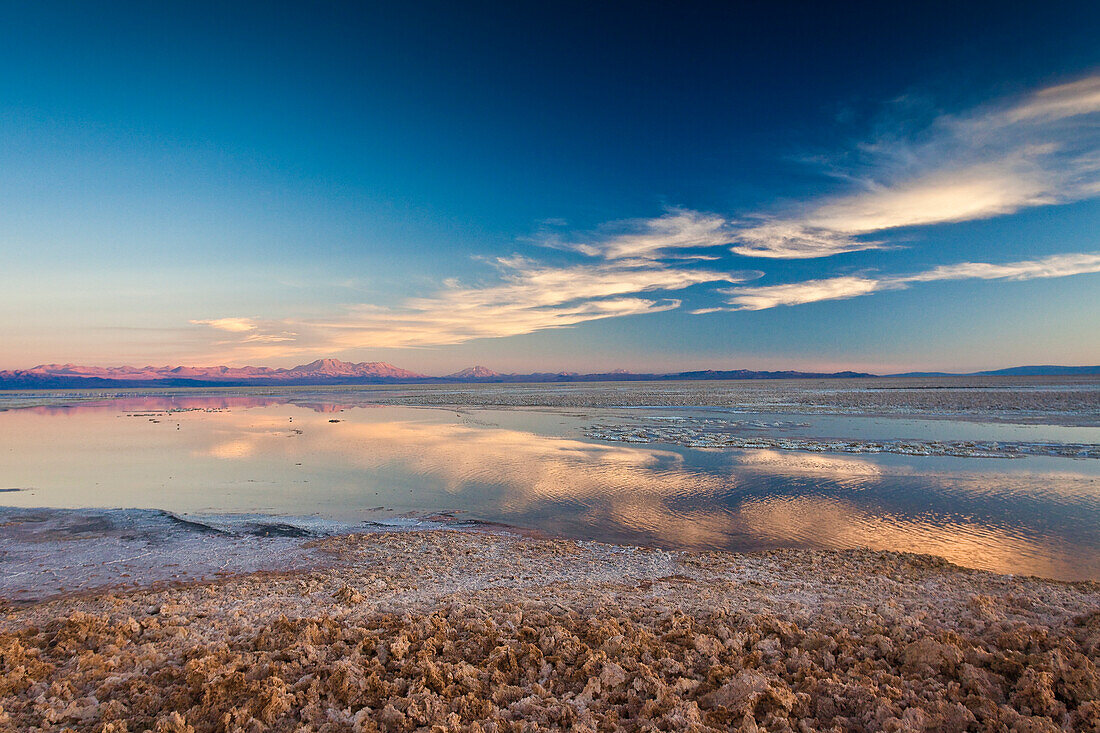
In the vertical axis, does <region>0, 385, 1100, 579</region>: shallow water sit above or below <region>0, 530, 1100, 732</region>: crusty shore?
below

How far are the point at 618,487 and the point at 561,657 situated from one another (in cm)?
929

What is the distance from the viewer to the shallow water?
31.8 ft

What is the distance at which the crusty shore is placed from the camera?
3908 millimetres

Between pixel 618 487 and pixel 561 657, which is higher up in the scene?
pixel 561 657

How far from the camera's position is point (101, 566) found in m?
8.10

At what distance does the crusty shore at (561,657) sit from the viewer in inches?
154

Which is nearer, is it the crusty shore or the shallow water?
the crusty shore

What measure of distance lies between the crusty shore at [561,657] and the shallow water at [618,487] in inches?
109

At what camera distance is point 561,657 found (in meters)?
4.70

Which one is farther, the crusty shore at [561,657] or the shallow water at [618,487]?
the shallow water at [618,487]

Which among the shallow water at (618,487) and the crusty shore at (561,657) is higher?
the crusty shore at (561,657)

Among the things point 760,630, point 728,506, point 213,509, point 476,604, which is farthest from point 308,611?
point 728,506

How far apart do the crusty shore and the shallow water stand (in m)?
2.76

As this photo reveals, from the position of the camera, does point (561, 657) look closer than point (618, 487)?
Yes
